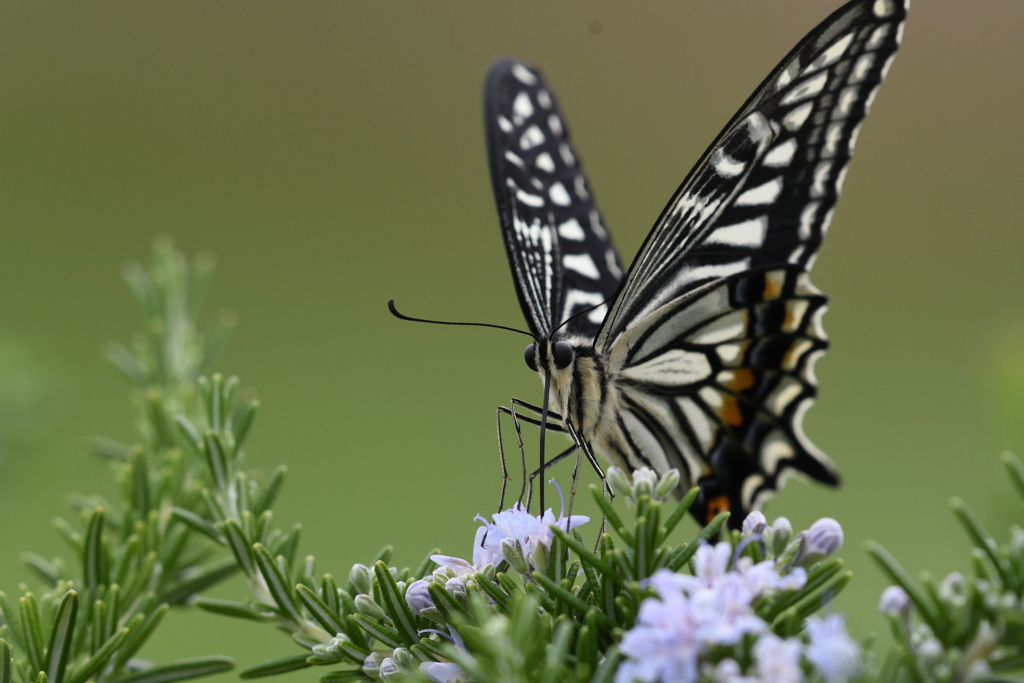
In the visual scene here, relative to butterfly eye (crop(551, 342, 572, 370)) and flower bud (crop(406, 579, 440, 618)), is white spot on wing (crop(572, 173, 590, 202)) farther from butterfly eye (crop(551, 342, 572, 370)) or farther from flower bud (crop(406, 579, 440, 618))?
flower bud (crop(406, 579, 440, 618))

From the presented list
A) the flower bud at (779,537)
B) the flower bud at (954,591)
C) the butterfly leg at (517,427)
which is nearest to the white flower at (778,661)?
the flower bud at (954,591)

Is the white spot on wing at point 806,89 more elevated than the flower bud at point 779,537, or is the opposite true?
the white spot on wing at point 806,89

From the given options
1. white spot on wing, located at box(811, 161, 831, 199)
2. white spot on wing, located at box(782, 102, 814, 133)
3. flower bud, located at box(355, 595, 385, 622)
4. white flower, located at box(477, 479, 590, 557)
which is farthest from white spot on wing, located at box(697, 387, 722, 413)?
flower bud, located at box(355, 595, 385, 622)

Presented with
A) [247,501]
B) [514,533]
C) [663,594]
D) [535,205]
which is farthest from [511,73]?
[663,594]

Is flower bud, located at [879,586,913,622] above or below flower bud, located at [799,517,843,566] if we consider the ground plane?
below

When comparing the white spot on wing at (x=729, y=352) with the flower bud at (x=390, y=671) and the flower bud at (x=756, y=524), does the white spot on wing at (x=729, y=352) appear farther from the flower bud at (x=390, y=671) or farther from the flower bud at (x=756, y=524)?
the flower bud at (x=390, y=671)

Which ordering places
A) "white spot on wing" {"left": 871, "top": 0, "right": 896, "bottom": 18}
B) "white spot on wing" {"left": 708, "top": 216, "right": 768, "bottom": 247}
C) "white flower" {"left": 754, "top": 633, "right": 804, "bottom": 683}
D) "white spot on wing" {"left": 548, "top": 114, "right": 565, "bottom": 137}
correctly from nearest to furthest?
"white flower" {"left": 754, "top": 633, "right": 804, "bottom": 683} → "white spot on wing" {"left": 871, "top": 0, "right": 896, "bottom": 18} → "white spot on wing" {"left": 708, "top": 216, "right": 768, "bottom": 247} → "white spot on wing" {"left": 548, "top": 114, "right": 565, "bottom": 137}

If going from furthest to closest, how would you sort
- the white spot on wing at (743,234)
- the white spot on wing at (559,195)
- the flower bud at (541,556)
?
the white spot on wing at (559,195) → the white spot on wing at (743,234) → the flower bud at (541,556)
